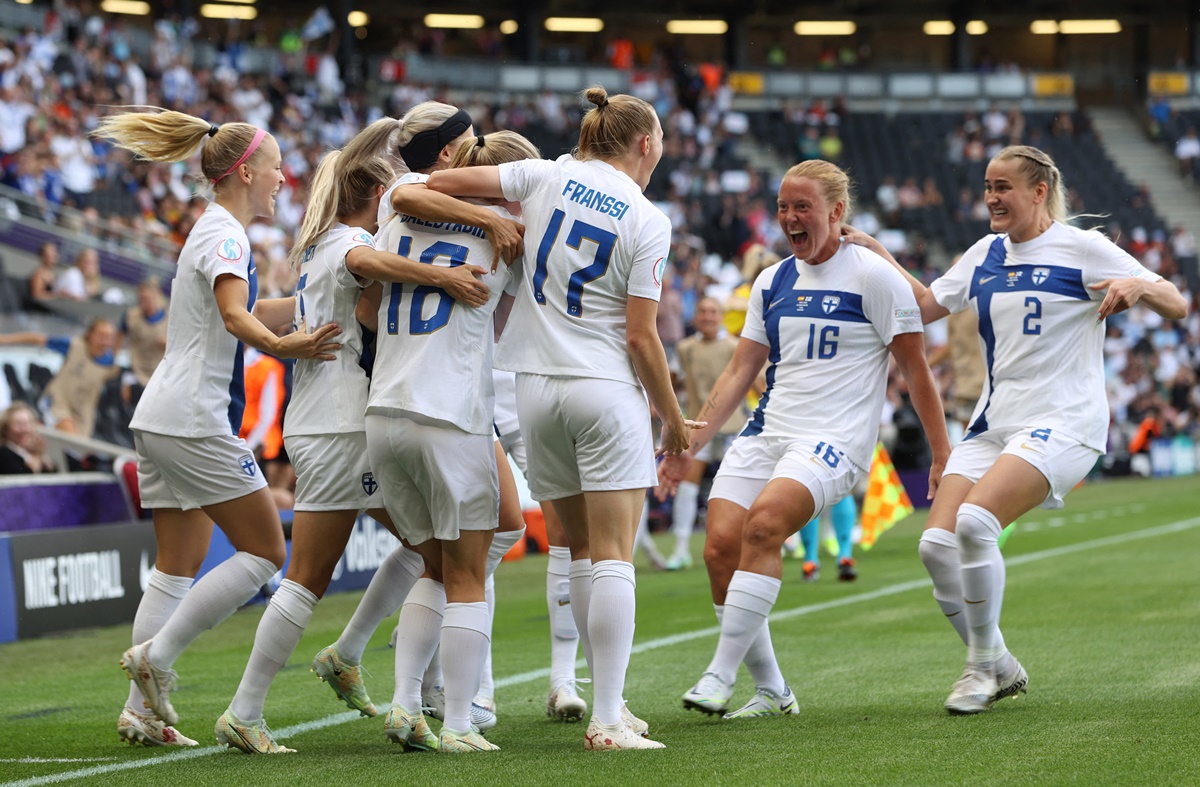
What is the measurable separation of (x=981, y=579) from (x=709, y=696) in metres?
1.09

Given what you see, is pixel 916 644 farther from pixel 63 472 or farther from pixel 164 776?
pixel 63 472

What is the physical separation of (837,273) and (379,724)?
2.39 m

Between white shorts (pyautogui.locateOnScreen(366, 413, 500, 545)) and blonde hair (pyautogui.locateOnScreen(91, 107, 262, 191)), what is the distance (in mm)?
1247

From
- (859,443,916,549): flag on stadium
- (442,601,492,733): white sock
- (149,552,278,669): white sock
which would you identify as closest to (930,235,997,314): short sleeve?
A: (442,601,492,733): white sock

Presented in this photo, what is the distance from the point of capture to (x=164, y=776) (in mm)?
4637

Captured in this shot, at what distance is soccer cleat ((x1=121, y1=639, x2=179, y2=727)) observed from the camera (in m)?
5.14

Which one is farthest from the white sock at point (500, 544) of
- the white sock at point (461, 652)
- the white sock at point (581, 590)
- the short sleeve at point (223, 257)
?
the short sleeve at point (223, 257)

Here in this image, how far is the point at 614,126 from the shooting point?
4.84 meters

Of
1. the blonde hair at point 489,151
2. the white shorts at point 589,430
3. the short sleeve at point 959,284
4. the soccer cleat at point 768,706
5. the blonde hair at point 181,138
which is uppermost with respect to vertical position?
the blonde hair at point 181,138

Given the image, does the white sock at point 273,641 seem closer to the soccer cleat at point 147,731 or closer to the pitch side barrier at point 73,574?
the soccer cleat at point 147,731

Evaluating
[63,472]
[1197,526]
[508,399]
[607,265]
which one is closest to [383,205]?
[607,265]

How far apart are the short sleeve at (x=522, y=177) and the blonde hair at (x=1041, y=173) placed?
189 centimetres

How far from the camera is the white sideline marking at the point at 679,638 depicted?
482 cm

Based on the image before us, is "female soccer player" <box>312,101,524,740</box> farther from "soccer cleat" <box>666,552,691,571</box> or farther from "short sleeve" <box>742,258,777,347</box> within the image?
"soccer cleat" <box>666,552,691,571</box>
